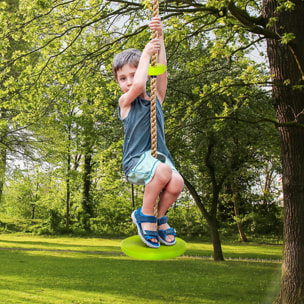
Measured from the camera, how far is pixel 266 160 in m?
15.1

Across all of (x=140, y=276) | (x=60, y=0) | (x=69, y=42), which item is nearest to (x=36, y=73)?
(x=69, y=42)

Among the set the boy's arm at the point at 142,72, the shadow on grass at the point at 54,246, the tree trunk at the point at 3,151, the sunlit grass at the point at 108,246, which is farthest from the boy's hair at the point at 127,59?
the tree trunk at the point at 3,151

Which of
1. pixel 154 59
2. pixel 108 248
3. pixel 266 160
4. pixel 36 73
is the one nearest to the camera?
pixel 154 59

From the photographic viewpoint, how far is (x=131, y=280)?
1248cm

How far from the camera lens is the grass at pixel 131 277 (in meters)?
10.6

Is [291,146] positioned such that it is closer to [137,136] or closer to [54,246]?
[137,136]

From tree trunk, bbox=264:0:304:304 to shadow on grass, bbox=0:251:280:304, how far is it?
3.25 m

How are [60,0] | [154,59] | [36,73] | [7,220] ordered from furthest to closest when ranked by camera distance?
[7,220] < [36,73] < [60,0] < [154,59]

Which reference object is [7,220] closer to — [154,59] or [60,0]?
[60,0]

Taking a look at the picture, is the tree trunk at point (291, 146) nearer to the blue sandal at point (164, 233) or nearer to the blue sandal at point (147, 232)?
the blue sandal at point (164, 233)

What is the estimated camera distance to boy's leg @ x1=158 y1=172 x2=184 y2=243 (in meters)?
2.24

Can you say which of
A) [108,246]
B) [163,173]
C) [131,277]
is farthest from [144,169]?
[108,246]

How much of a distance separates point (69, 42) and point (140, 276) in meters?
8.23

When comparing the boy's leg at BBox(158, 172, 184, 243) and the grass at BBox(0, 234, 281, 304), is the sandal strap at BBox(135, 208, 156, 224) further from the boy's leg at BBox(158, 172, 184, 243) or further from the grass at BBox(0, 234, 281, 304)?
the grass at BBox(0, 234, 281, 304)
